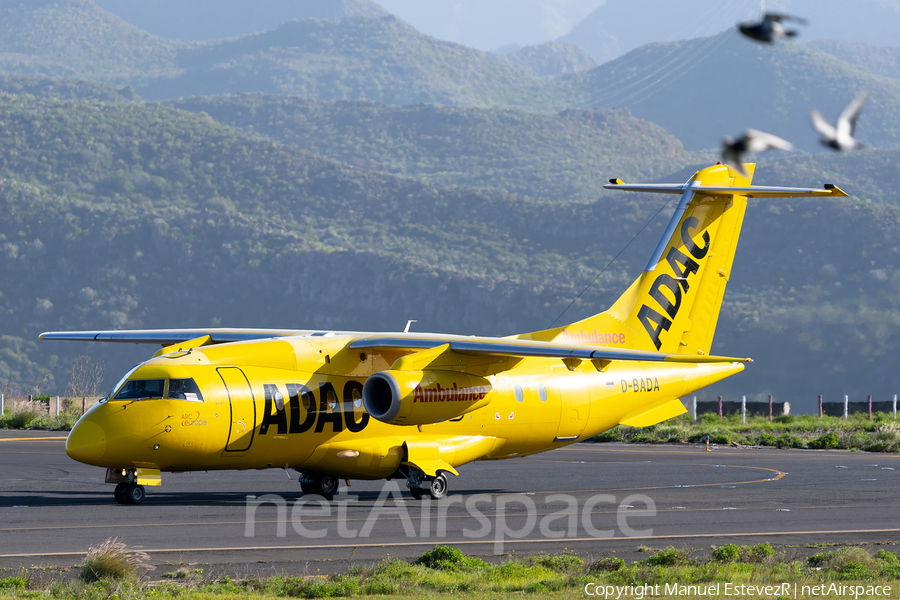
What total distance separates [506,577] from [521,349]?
9341 mm

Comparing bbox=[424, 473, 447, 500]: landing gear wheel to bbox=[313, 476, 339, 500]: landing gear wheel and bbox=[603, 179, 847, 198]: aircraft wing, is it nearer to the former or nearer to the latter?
bbox=[313, 476, 339, 500]: landing gear wheel

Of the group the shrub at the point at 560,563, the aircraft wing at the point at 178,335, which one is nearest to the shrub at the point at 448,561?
the shrub at the point at 560,563

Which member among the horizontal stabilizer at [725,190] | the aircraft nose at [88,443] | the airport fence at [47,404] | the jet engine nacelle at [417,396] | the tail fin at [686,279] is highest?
the horizontal stabilizer at [725,190]

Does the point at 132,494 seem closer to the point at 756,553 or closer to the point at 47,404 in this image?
the point at 756,553

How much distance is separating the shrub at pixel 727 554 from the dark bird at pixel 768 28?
35.7ft

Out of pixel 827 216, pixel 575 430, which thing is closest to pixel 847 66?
pixel 827 216

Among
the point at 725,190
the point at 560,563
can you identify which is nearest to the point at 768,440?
the point at 725,190

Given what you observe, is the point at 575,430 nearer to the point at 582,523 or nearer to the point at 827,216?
the point at 582,523

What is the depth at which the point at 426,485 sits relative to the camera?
23688mm

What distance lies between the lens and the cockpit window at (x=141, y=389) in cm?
2158

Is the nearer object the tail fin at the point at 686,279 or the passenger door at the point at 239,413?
the passenger door at the point at 239,413

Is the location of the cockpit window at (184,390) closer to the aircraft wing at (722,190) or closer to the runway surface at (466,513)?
the runway surface at (466,513)

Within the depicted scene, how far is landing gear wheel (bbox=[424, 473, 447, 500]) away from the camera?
77.8ft

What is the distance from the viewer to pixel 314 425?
22.9 m
